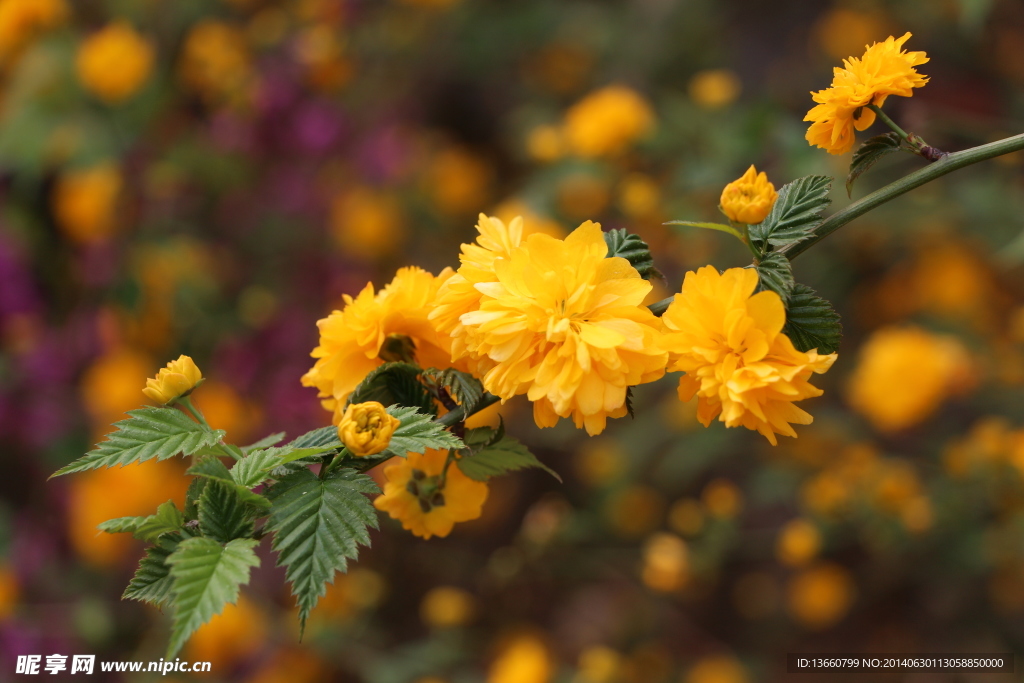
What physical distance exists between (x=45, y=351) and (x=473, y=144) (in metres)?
1.41

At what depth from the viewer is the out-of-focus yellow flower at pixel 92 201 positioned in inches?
67.8

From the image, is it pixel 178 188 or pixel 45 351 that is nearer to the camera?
pixel 45 351

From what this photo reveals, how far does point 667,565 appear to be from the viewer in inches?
49.6

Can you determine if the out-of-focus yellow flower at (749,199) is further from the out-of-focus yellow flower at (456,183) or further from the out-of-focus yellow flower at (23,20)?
the out-of-focus yellow flower at (23,20)

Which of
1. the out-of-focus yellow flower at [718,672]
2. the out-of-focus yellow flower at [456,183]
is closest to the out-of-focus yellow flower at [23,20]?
the out-of-focus yellow flower at [456,183]

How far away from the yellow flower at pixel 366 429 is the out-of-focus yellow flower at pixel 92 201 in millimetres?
1509

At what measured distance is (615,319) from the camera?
526 mm

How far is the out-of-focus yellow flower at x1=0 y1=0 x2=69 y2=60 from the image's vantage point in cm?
158

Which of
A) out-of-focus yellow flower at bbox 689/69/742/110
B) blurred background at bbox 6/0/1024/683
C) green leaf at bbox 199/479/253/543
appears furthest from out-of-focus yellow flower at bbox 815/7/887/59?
green leaf at bbox 199/479/253/543

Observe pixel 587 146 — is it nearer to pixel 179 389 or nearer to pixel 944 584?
pixel 179 389

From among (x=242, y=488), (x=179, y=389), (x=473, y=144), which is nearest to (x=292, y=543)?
(x=242, y=488)

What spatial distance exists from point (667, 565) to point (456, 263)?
1.13m

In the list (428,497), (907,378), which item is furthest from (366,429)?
(907,378)

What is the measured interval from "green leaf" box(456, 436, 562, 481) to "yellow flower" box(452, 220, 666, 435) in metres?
0.07
